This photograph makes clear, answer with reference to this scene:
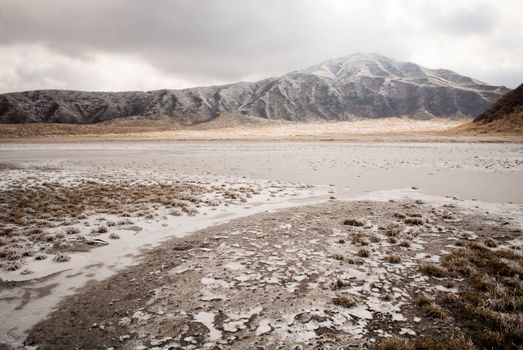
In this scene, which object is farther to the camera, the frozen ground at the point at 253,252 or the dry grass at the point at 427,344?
the frozen ground at the point at 253,252

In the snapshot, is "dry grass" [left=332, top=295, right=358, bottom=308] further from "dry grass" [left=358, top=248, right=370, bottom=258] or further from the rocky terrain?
the rocky terrain

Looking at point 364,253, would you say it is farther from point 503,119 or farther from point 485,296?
point 503,119

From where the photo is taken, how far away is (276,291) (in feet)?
21.0

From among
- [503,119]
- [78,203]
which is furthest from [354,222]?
[503,119]

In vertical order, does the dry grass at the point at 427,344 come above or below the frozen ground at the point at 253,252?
above

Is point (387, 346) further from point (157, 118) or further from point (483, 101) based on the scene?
point (483, 101)

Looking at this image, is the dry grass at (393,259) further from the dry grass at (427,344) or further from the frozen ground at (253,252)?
the dry grass at (427,344)

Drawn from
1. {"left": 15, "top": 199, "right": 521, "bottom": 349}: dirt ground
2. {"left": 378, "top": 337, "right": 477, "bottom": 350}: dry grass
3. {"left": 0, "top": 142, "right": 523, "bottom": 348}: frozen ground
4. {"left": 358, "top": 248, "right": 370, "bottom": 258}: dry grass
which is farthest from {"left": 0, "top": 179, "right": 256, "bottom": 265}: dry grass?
{"left": 378, "top": 337, "right": 477, "bottom": 350}: dry grass

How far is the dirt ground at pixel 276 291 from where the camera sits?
198 inches

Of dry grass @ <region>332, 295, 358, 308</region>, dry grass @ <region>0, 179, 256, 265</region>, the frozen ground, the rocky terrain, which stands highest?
the rocky terrain

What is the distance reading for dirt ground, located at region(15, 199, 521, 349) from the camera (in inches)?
198

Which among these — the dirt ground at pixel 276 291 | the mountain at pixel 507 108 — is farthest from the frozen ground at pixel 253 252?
the mountain at pixel 507 108

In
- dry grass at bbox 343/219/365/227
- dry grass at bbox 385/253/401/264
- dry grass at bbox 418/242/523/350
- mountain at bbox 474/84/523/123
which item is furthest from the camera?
mountain at bbox 474/84/523/123

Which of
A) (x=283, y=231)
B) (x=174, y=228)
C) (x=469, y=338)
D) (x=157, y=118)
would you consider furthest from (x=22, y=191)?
(x=157, y=118)
